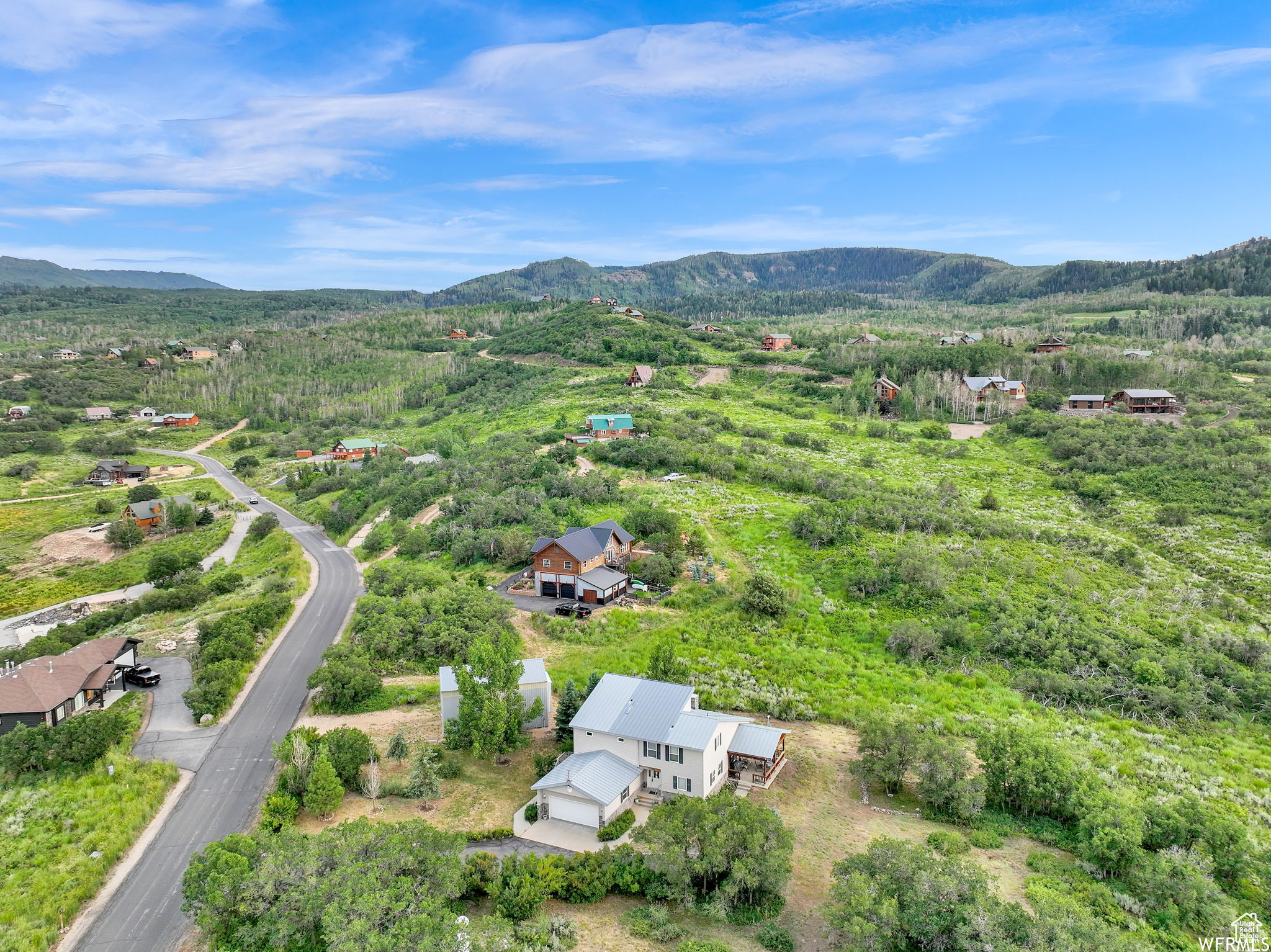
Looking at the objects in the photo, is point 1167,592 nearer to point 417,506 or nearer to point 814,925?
point 814,925

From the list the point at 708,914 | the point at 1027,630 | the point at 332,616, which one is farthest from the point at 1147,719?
the point at 332,616

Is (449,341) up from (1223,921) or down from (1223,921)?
up

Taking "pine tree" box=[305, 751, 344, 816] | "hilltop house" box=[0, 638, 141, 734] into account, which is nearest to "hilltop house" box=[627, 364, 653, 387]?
"hilltop house" box=[0, 638, 141, 734]

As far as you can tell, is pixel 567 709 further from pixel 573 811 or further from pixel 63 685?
pixel 63 685

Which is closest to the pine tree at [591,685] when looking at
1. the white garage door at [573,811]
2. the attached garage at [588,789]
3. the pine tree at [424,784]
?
the attached garage at [588,789]

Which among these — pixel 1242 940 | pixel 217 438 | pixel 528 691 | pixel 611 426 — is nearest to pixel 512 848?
pixel 528 691

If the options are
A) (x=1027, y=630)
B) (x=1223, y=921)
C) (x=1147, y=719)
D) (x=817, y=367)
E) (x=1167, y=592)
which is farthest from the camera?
(x=817, y=367)

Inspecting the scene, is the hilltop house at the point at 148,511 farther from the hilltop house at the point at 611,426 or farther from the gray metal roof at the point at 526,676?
the gray metal roof at the point at 526,676
